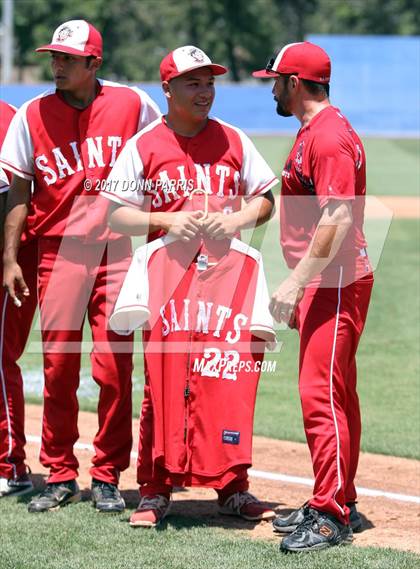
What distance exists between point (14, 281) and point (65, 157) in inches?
29.2

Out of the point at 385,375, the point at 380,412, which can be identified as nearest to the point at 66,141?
the point at 380,412

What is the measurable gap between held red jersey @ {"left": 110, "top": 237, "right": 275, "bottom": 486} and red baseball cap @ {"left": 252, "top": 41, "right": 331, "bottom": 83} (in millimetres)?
1048

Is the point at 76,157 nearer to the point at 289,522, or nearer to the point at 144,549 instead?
the point at 144,549

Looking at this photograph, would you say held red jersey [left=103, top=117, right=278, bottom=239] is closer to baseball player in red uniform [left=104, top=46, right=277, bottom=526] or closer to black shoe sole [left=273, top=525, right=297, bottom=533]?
baseball player in red uniform [left=104, top=46, right=277, bottom=526]

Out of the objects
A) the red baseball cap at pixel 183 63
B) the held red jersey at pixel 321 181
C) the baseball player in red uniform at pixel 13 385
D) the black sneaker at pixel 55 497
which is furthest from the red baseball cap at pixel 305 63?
the black sneaker at pixel 55 497

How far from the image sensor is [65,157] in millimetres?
6133

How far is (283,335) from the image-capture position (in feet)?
38.0

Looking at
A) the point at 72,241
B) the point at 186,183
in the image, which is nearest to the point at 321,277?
the point at 186,183

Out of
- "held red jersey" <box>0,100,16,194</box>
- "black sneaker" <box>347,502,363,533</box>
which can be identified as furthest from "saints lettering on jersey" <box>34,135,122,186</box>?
"black sneaker" <box>347,502,363,533</box>

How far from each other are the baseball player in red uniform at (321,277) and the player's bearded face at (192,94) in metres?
0.35

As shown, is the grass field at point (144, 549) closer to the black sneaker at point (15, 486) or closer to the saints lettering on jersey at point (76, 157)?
the black sneaker at point (15, 486)

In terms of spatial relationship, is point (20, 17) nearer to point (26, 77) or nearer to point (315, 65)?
point (26, 77)

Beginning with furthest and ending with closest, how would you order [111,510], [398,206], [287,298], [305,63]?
[398,206] < [111,510] < [305,63] < [287,298]

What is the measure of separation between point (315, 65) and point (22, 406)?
269cm
